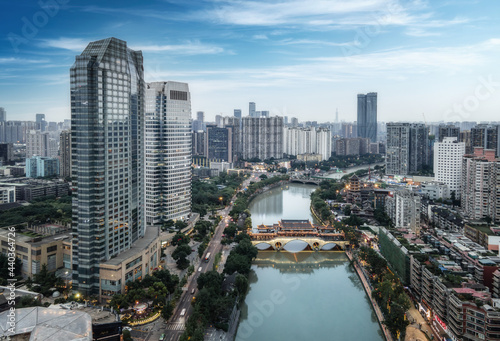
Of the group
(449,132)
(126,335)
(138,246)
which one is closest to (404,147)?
(449,132)

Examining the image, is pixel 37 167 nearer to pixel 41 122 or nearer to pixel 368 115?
pixel 41 122

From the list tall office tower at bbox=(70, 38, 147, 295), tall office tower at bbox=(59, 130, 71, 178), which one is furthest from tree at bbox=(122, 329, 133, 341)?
tall office tower at bbox=(59, 130, 71, 178)

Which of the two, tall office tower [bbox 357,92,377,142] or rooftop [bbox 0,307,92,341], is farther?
tall office tower [bbox 357,92,377,142]

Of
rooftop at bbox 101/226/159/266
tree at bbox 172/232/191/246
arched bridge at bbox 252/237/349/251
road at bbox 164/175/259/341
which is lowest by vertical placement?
road at bbox 164/175/259/341

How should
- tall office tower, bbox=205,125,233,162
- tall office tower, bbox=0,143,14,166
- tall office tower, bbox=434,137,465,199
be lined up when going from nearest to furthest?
tall office tower, bbox=434,137,465,199, tall office tower, bbox=0,143,14,166, tall office tower, bbox=205,125,233,162

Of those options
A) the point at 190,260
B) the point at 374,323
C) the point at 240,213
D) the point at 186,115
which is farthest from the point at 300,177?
the point at 374,323

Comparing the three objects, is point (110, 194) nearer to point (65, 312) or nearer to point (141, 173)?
point (141, 173)

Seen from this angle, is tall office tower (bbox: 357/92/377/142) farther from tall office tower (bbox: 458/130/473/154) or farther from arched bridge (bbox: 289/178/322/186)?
tall office tower (bbox: 458/130/473/154)
